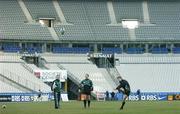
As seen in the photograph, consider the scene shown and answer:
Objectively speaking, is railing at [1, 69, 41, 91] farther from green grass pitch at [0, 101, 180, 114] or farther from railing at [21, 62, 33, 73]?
green grass pitch at [0, 101, 180, 114]

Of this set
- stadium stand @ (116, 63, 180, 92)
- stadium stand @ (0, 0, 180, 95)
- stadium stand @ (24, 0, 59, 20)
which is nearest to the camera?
stadium stand @ (116, 63, 180, 92)

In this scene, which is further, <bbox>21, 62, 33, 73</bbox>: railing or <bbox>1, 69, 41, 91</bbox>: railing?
<bbox>21, 62, 33, 73</bbox>: railing

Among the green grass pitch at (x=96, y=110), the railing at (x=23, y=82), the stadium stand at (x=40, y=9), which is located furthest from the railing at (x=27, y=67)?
the green grass pitch at (x=96, y=110)

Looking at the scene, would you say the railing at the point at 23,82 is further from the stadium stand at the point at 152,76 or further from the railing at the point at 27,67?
the stadium stand at the point at 152,76

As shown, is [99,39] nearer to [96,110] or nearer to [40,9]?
[40,9]

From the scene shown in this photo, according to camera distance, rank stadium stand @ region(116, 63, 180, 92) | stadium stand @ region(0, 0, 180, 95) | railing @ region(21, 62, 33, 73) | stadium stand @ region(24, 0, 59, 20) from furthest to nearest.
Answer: stadium stand @ region(24, 0, 59, 20)
stadium stand @ region(0, 0, 180, 95)
stadium stand @ region(116, 63, 180, 92)
railing @ region(21, 62, 33, 73)

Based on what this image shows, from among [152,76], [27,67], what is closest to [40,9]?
[27,67]

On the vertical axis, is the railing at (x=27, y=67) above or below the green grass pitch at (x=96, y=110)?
above

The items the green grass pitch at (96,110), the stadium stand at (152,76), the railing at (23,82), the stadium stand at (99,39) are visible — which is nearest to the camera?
the green grass pitch at (96,110)

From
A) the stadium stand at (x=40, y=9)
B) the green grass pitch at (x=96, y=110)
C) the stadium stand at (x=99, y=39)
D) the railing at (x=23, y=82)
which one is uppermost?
the stadium stand at (x=40, y=9)

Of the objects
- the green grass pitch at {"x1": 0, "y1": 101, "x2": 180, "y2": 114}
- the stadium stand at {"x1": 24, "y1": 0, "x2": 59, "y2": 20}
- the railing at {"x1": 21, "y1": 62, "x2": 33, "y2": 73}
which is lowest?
the green grass pitch at {"x1": 0, "y1": 101, "x2": 180, "y2": 114}

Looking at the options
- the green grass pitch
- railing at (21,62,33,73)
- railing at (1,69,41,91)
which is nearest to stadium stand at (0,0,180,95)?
railing at (21,62,33,73)

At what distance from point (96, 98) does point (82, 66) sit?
6613 mm

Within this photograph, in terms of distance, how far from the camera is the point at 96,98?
238 ft
